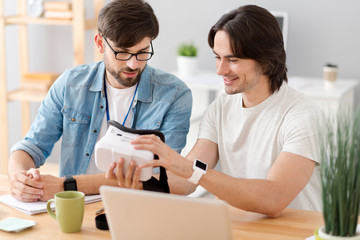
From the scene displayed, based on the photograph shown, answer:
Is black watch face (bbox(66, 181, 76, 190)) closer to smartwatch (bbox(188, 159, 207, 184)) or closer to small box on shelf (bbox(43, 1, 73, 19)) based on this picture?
smartwatch (bbox(188, 159, 207, 184))

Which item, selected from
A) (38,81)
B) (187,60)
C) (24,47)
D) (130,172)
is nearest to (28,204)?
(130,172)

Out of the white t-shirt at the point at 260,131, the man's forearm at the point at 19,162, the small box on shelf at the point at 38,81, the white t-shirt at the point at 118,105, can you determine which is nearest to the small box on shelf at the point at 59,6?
the small box on shelf at the point at 38,81

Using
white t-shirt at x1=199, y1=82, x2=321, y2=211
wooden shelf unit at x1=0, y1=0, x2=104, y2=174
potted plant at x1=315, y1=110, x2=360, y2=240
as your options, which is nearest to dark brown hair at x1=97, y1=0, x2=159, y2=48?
white t-shirt at x1=199, y1=82, x2=321, y2=211

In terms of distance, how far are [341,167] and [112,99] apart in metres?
1.28

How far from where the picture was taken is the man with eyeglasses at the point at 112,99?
7.00 ft

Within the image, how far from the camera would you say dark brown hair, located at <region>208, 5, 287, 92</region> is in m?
1.98

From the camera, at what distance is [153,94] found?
2.28 meters

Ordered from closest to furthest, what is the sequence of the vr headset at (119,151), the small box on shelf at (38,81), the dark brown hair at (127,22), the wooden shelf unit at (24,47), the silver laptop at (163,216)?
the silver laptop at (163,216) < the vr headset at (119,151) < the dark brown hair at (127,22) < the wooden shelf unit at (24,47) < the small box on shelf at (38,81)

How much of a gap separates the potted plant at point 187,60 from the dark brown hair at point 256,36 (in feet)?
6.52

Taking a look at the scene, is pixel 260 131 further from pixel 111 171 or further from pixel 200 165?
pixel 111 171

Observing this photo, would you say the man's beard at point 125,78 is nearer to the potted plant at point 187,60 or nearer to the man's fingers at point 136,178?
the man's fingers at point 136,178

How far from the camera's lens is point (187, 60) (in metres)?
4.03

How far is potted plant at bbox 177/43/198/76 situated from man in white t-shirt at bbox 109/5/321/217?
6.16 feet

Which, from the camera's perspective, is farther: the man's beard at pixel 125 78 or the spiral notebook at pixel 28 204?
the man's beard at pixel 125 78
